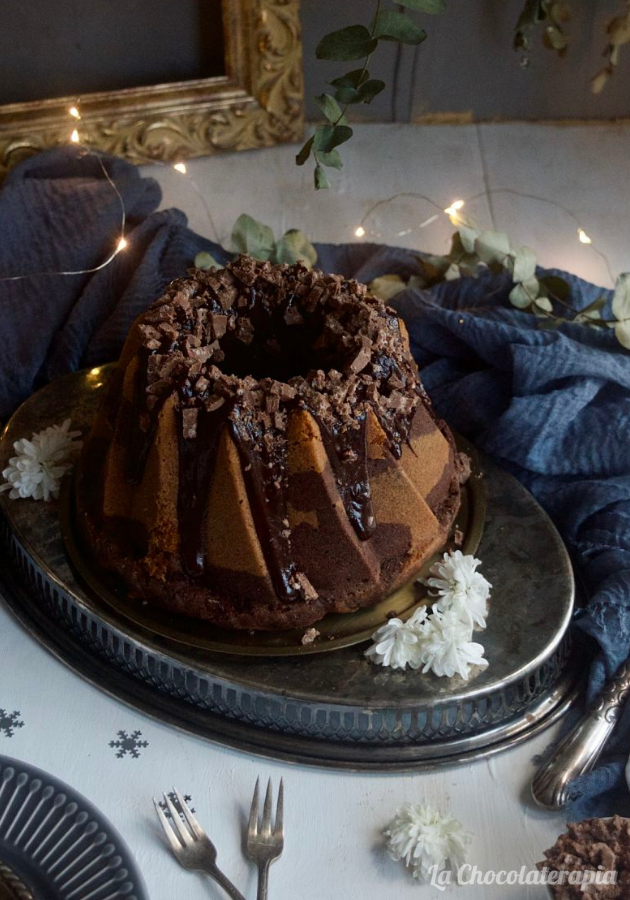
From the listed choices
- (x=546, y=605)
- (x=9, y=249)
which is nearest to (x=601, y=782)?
(x=546, y=605)

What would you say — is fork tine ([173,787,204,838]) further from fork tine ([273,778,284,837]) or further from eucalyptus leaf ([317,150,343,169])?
eucalyptus leaf ([317,150,343,169])

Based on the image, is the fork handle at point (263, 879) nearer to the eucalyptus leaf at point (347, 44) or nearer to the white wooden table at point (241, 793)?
the white wooden table at point (241, 793)

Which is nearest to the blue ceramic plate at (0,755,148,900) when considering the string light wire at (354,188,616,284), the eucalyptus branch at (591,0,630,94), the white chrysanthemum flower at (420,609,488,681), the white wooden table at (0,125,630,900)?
the white wooden table at (0,125,630,900)

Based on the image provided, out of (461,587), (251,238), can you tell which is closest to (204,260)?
(251,238)

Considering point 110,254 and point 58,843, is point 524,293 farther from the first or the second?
point 58,843

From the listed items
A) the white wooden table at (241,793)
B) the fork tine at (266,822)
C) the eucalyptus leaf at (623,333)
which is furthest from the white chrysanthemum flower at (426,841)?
the eucalyptus leaf at (623,333)

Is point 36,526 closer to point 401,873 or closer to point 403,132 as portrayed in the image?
point 401,873
